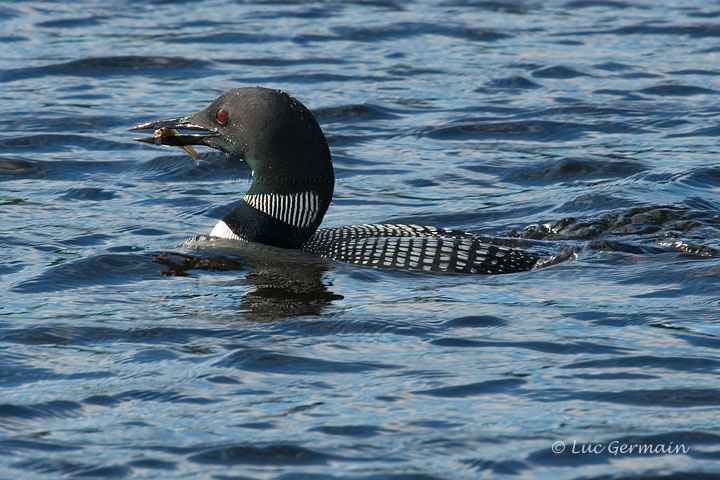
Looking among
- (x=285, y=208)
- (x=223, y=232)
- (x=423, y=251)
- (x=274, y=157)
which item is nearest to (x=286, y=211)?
(x=285, y=208)

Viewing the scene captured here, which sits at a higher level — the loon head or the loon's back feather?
the loon head

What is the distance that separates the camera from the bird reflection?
594cm

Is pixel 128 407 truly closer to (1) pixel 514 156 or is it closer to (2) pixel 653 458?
(2) pixel 653 458

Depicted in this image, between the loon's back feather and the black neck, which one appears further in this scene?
the black neck

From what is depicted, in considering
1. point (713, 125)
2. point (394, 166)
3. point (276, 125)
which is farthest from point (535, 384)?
point (713, 125)

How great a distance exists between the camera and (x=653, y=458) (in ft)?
13.7

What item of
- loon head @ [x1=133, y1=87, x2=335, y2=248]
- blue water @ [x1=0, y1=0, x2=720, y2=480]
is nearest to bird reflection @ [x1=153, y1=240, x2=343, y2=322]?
blue water @ [x1=0, y1=0, x2=720, y2=480]

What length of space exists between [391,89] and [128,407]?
696cm

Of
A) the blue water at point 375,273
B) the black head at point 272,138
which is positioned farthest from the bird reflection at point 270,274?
the black head at point 272,138

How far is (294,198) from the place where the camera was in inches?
265

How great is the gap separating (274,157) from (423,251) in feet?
2.91

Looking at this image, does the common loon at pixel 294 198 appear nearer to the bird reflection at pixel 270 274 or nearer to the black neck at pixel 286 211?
the black neck at pixel 286 211

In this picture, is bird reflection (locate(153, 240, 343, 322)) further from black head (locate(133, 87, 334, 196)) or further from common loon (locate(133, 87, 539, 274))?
black head (locate(133, 87, 334, 196))

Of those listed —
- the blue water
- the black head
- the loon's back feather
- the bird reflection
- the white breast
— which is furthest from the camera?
the white breast
